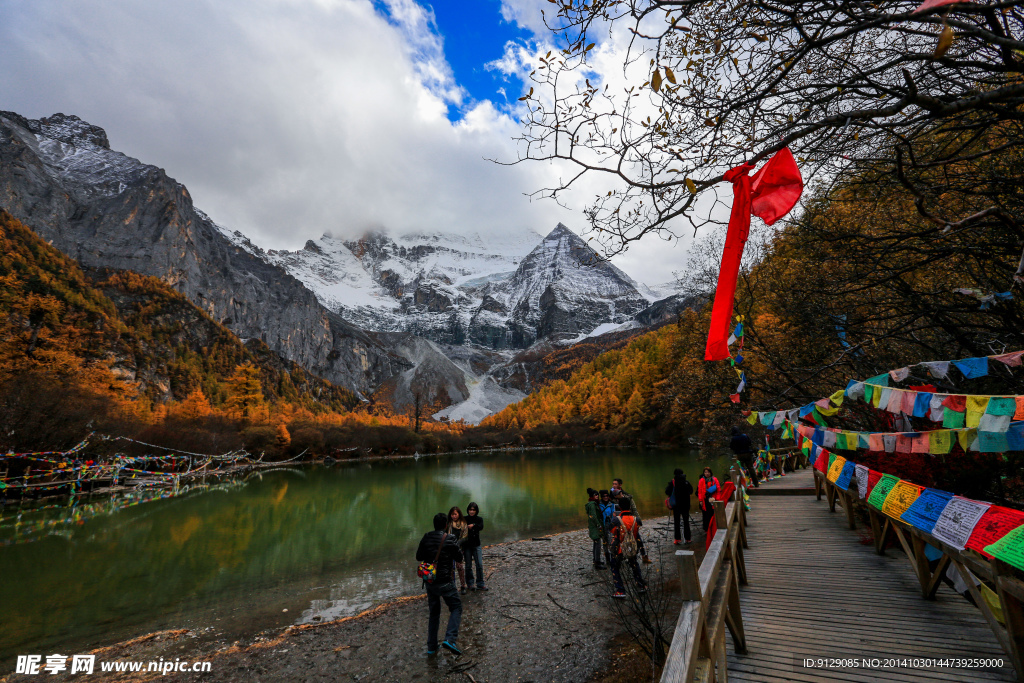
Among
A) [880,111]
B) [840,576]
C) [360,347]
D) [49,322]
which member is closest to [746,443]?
[840,576]

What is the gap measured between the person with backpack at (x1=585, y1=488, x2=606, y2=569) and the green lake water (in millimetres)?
1651

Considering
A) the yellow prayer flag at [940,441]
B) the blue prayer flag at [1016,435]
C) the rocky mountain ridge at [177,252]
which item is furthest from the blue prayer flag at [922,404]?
the rocky mountain ridge at [177,252]

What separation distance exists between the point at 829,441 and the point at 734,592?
3377mm

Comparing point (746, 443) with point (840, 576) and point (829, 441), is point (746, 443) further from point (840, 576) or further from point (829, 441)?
point (840, 576)

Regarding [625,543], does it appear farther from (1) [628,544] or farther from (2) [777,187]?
(2) [777,187]

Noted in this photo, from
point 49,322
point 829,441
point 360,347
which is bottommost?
point 829,441

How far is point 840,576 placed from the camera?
489 cm

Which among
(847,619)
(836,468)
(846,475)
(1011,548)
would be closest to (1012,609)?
(1011,548)

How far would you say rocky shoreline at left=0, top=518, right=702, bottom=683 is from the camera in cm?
569

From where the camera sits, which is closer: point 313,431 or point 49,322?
point 49,322

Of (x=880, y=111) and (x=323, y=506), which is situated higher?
(x=880, y=111)

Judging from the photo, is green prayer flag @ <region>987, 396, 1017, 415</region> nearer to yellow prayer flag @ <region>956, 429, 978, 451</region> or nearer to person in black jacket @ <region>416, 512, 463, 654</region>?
yellow prayer flag @ <region>956, 429, 978, 451</region>

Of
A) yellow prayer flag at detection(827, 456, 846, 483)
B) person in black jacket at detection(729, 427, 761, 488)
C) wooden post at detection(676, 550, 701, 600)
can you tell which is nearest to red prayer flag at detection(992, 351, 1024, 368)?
yellow prayer flag at detection(827, 456, 846, 483)

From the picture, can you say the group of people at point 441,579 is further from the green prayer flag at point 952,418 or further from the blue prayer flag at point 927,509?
the green prayer flag at point 952,418
